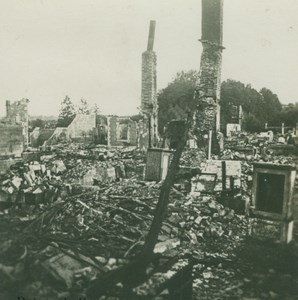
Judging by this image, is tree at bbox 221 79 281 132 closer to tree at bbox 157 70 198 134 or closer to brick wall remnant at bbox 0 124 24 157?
tree at bbox 157 70 198 134

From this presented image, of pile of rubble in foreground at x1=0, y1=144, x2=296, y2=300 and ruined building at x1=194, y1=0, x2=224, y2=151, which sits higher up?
ruined building at x1=194, y1=0, x2=224, y2=151

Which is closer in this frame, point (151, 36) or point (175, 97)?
point (151, 36)

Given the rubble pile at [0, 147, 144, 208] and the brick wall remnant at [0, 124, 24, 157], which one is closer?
the rubble pile at [0, 147, 144, 208]

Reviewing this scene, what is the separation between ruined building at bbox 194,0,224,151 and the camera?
50.3 ft

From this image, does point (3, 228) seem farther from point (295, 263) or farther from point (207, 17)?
point (207, 17)

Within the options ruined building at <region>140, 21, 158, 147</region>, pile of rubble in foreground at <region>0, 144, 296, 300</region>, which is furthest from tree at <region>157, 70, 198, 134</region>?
pile of rubble in foreground at <region>0, 144, 296, 300</region>

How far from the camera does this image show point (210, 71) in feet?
51.9

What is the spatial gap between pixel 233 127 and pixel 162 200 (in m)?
29.7

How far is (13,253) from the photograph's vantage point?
4.71 metres

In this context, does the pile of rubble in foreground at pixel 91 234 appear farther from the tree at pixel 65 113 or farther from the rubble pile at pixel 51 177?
the tree at pixel 65 113

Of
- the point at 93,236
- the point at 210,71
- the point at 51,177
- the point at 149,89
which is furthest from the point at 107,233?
the point at 149,89

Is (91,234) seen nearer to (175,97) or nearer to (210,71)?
(210,71)

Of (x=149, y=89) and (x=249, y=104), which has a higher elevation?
(x=249, y=104)

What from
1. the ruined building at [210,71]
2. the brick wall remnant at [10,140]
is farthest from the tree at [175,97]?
the brick wall remnant at [10,140]
